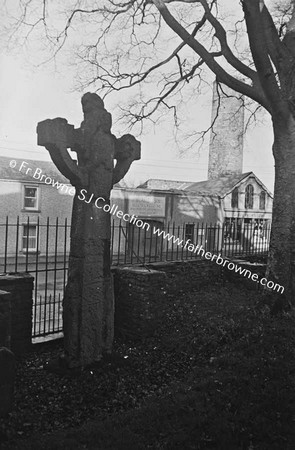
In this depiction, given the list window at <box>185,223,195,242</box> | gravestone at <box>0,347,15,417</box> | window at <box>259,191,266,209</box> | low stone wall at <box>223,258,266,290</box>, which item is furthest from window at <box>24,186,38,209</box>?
gravestone at <box>0,347,15,417</box>

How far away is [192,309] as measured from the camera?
26.1 ft

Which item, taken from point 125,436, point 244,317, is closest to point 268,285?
point 244,317

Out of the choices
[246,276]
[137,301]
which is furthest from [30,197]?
[137,301]

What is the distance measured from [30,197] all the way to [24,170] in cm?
174

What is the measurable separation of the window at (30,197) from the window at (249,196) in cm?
1629

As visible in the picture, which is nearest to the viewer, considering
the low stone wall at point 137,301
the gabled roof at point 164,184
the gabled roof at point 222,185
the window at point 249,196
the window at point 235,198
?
the low stone wall at point 137,301

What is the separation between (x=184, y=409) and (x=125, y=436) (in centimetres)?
81

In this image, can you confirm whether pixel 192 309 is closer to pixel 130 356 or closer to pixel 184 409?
pixel 130 356

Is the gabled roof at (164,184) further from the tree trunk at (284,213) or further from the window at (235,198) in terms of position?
the tree trunk at (284,213)

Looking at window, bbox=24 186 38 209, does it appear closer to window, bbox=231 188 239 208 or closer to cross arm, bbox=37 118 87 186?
window, bbox=231 188 239 208

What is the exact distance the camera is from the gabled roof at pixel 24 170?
2155 cm

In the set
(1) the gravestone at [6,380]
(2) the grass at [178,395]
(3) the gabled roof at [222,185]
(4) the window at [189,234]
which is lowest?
(2) the grass at [178,395]

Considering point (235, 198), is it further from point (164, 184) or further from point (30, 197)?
point (30, 197)

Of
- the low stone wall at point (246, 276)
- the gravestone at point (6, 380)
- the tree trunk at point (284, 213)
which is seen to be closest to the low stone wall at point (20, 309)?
the gravestone at point (6, 380)
